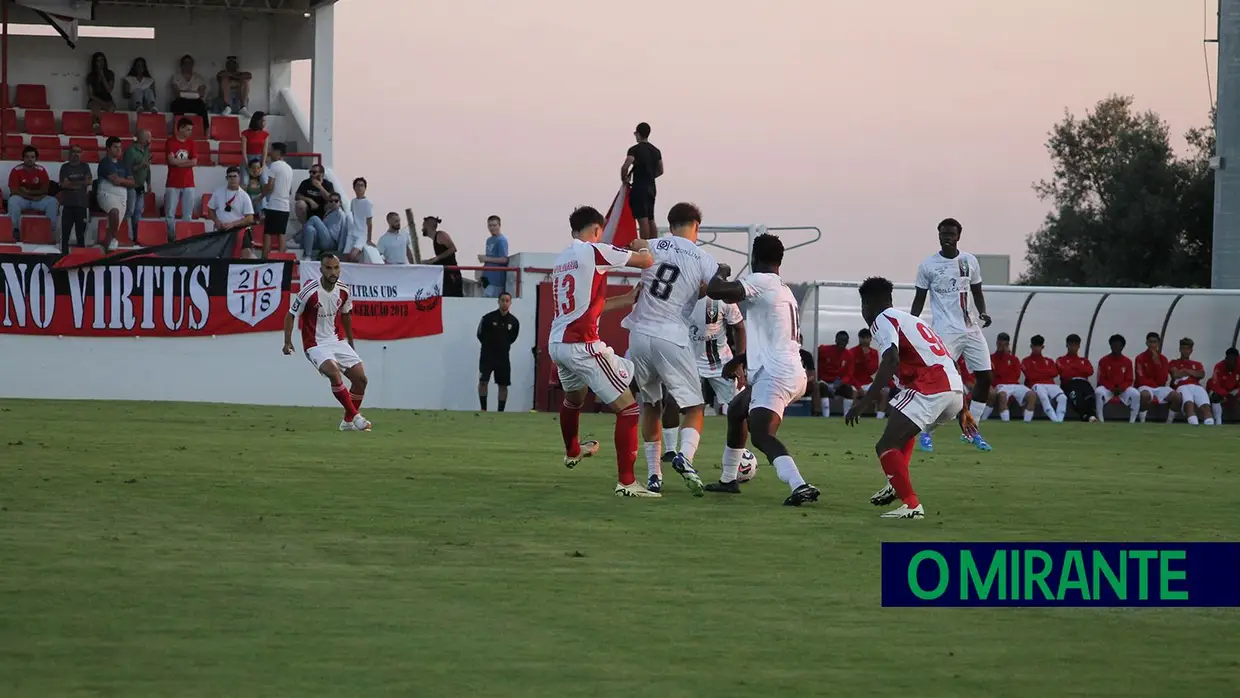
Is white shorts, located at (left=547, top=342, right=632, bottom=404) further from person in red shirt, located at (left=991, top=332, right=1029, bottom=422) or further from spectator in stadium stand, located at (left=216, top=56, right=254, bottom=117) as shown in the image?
spectator in stadium stand, located at (left=216, top=56, right=254, bottom=117)

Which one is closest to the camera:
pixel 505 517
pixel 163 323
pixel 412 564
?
pixel 412 564

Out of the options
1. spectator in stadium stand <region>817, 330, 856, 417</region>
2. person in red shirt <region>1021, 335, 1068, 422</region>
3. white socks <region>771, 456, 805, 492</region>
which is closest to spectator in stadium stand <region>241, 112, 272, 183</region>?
spectator in stadium stand <region>817, 330, 856, 417</region>

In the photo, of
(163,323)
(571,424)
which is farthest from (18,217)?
(571,424)

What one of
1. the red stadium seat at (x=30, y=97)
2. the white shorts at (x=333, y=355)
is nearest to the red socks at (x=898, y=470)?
the white shorts at (x=333, y=355)

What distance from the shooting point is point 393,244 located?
3003cm

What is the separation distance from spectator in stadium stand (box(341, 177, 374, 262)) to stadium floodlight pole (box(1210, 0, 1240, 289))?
16.2 metres

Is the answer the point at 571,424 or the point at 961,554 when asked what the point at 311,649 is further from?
the point at 571,424

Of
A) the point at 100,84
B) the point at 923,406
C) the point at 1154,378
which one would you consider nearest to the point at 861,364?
the point at 1154,378

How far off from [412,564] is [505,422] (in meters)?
13.1

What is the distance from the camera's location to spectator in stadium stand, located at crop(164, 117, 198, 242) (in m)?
29.2

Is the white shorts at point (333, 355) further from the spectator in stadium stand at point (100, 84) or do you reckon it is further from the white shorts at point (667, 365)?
the spectator in stadium stand at point (100, 84)

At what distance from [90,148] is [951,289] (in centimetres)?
1902

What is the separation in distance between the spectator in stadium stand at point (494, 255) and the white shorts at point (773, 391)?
17393 millimetres

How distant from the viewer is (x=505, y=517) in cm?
1039
